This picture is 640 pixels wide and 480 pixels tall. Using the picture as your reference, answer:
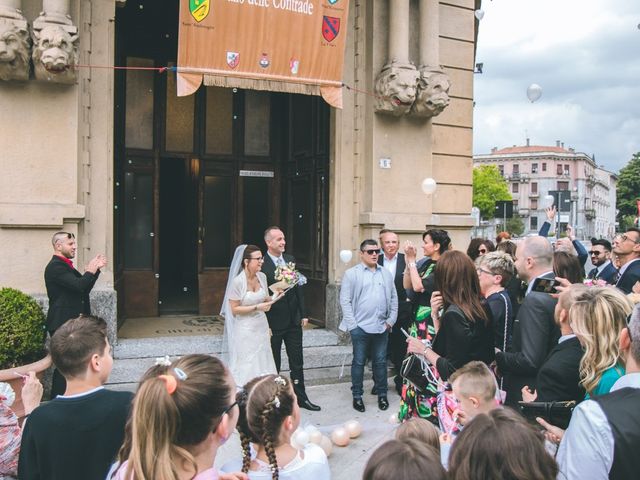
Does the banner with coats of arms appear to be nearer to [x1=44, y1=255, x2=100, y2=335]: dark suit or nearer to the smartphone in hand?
[x1=44, y1=255, x2=100, y2=335]: dark suit

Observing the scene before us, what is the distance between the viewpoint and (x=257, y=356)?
7.01 metres

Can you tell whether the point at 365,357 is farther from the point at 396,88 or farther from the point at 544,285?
the point at 396,88

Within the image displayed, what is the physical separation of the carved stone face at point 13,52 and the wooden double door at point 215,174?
337 centimetres

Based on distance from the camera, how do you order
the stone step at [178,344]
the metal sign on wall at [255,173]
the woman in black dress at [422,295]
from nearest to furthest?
1. the woman in black dress at [422,295]
2. the stone step at [178,344]
3. the metal sign on wall at [255,173]

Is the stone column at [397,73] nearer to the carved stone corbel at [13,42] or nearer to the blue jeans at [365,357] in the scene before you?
the blue jeans at [365,357]

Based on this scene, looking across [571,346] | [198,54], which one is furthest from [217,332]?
[571,346]

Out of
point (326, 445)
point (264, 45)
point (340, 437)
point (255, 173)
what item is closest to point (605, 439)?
point (326, 445)

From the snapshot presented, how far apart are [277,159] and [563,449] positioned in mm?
9792

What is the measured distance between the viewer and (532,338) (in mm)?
4102

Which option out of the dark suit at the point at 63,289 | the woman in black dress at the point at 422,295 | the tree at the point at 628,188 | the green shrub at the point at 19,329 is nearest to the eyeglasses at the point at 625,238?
the woman in black dress at the point at 422,295

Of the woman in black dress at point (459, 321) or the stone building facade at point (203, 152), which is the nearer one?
the woman in black dress at point (459, 321)

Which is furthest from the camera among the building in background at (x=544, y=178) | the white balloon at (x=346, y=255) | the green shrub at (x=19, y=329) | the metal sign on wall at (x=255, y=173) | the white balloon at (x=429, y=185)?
the building in background at (x=544, y=178)

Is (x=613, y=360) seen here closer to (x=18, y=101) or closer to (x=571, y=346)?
(x=571, y=346)

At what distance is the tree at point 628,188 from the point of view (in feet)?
201
